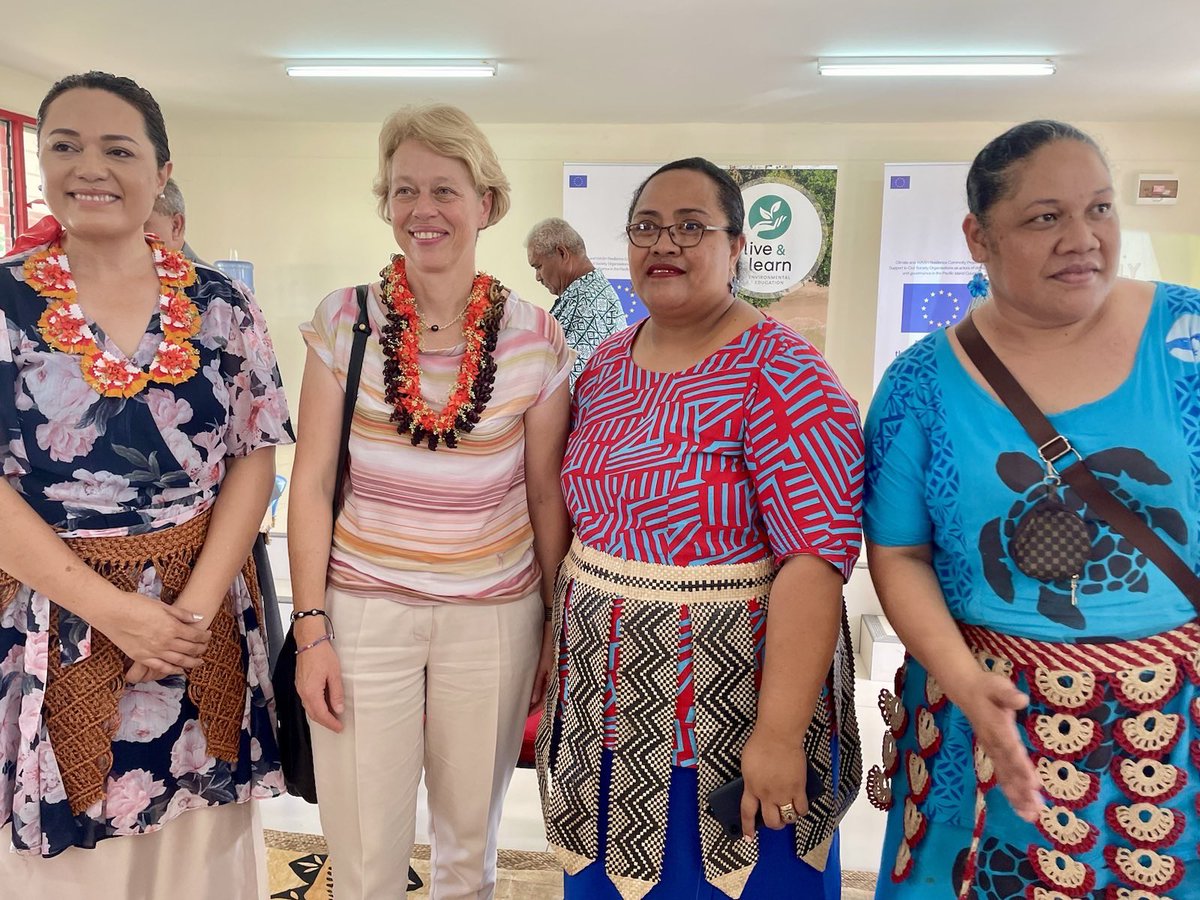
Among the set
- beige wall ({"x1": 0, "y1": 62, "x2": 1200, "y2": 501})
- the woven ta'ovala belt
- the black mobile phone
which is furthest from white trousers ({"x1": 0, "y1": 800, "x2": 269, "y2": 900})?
beige wall ({"x1": 0, "y1": 62, "x2": 1200, "y2": 501})

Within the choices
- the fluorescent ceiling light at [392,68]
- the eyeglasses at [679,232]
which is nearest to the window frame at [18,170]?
the fluorescent ceiling light at [392,68]

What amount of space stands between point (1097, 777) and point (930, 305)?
6040mm

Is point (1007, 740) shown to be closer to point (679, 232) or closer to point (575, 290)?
point (679, 232)

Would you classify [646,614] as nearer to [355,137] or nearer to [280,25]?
[280,25]

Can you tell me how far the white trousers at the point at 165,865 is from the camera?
1.56 metres

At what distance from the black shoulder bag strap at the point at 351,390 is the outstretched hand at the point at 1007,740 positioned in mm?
1187

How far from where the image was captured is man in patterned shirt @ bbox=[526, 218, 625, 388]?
398 centimetres

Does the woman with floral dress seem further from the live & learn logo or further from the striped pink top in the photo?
the live & learn logo

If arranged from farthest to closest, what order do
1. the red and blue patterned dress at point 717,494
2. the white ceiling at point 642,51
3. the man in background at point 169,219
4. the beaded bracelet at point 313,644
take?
the white ceiling at point 642,51 < the man in background at point 169,219 < the beaded bracelet at point 313,644 < the red and blue patterned dress at point 717,494

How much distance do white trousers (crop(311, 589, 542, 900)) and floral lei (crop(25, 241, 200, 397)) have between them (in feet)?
1.72

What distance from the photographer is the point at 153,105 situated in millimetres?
1580

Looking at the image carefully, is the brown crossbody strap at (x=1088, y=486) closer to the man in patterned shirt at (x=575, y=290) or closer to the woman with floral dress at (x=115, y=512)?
the woman with floral dress at (x=115, y=512)

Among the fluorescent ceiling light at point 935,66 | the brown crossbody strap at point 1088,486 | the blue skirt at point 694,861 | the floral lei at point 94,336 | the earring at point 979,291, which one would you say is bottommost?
the blue skirt at point 694,861

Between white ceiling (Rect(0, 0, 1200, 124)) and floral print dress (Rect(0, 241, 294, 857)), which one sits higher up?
white ceiling (Rect(0, 0, 1200, 124))
